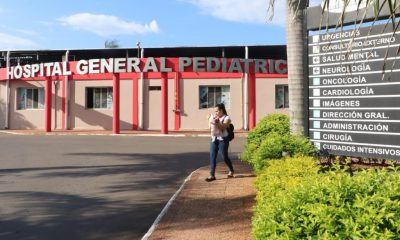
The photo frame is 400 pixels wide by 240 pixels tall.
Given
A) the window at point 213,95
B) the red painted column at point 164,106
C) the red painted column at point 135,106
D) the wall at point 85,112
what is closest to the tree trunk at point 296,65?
the red painted column at point 164,106

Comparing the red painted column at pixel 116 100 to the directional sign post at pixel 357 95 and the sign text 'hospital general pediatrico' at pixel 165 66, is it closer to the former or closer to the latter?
the sign text 'hospital general pediatrico' at pixel 165 66

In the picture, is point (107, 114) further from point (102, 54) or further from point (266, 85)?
point (266, 85)

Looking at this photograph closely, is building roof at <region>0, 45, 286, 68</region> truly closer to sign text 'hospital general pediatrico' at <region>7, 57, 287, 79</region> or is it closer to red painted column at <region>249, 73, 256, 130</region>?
red painted column at <region>249, 73, 256, 130</region>

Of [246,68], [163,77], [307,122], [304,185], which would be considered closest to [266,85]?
[246,68]

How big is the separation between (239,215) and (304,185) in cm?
330

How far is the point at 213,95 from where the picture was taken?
31594 millimetres

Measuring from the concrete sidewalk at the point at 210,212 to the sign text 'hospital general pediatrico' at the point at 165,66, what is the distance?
17.4 meters

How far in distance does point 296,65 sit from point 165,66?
64.9 feet

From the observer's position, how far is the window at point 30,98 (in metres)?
33.5

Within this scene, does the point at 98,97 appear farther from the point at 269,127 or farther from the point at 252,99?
the point at 269,127

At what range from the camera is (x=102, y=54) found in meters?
34.2

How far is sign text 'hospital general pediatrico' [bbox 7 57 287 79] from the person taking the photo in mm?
26766

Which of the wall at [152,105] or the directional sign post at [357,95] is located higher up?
the wall at [152,105]

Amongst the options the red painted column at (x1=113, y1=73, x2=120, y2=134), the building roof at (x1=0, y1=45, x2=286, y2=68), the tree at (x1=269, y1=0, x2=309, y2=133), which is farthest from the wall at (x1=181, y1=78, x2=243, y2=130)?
the tree at (x1=269, y1=0, x2=309, y2=133)
